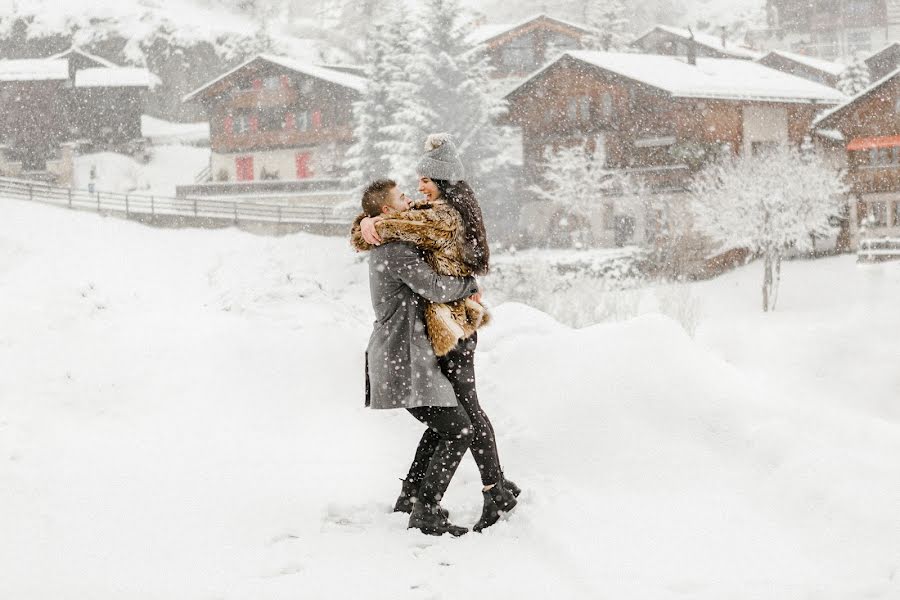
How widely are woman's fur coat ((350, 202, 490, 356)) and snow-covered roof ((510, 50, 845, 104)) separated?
31.4 m

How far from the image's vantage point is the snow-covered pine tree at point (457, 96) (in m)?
34.5

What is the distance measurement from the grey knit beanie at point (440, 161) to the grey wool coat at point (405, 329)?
430mm

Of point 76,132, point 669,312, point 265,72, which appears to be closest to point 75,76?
point 76,132

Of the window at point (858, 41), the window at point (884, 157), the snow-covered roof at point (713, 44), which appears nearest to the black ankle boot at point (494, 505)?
the window at point (884, 157)

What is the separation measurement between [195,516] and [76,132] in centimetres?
4961

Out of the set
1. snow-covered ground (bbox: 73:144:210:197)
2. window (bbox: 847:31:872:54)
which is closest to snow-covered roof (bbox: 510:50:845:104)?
snow-covered ground (bbox: 73:144:210:197)

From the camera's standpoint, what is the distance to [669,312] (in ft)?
67.5

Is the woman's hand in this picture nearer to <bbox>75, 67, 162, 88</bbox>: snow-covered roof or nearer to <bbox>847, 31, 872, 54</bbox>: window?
<bbox>75, 67, 162, 88</bbox>: snow-covered roof

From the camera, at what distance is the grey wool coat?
4.83 meters

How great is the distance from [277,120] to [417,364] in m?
42.8

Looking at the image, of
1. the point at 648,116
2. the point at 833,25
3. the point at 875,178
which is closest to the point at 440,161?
the point at 648,116

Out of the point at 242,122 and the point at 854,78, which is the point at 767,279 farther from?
the point at 242,122

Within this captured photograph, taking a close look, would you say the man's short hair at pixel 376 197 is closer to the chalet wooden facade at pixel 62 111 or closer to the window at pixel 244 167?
the window at pixel 244 167

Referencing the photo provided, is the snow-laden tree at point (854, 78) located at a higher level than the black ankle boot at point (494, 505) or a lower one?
higher
